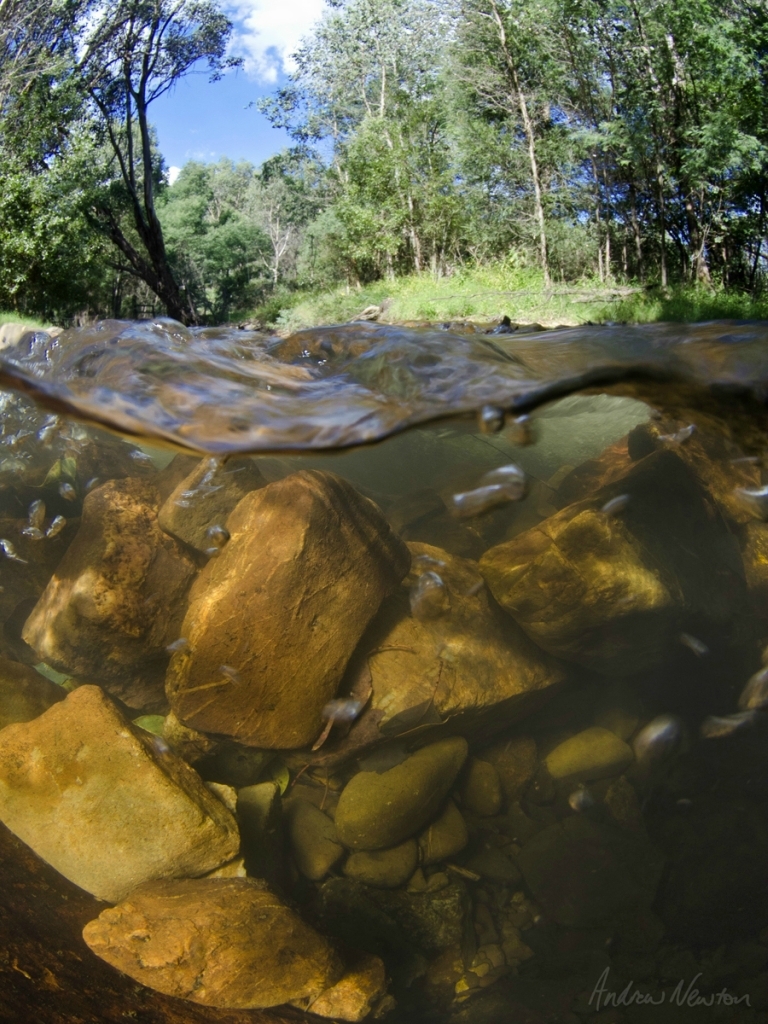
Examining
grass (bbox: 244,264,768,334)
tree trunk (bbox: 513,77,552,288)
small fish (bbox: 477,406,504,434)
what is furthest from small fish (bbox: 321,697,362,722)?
tree trunk (bbox: 513,77,552,288)

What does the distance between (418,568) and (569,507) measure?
26.9 inches

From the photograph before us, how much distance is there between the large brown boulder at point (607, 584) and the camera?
2777mm

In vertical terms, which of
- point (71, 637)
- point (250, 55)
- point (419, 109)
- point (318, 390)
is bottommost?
point (71, 637)

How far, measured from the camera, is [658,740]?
274cm

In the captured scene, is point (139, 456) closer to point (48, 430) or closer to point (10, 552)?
point (48, 430)

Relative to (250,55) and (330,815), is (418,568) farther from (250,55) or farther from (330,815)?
(250,55)

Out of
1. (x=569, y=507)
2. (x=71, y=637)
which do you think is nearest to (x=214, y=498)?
(x=71, y=637)

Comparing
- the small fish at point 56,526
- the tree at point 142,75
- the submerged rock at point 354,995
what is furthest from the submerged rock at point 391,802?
the tree at point 142,75

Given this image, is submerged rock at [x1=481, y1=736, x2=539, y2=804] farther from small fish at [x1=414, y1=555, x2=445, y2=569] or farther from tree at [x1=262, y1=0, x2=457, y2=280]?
tree at [x1=262, y1=0, x2=457, y2=280]

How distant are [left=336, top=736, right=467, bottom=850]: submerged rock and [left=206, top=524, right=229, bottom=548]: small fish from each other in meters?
1.04

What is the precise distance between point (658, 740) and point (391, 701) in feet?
3.49

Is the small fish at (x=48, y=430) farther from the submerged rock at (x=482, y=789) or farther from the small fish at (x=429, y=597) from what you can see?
the submerged rock at (x=482, y=789)

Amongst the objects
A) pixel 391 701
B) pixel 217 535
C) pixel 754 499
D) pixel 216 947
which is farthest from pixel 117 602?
pixel 754 499

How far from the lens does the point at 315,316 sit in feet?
43.7
